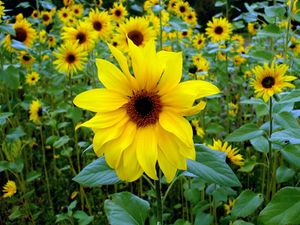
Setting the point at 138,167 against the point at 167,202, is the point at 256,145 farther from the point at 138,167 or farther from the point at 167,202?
the point at 167,202

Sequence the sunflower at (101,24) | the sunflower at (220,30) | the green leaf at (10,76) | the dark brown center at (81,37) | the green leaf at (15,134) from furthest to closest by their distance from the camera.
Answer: the sunflower at (220,30)
the sunflower at (101,24)
the dark brown center at (81,37)
the green leaf at (10,76)
the green leaf at (15,134)

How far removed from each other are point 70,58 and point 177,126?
6.64ft

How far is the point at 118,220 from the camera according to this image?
112cm

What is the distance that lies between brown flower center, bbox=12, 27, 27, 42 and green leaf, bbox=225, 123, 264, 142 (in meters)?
2.31

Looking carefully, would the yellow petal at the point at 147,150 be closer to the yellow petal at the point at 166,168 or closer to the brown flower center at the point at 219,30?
the yellow petal at the point at 166,168

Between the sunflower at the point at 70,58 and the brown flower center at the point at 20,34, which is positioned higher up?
the brown flower center at the point at 20,34

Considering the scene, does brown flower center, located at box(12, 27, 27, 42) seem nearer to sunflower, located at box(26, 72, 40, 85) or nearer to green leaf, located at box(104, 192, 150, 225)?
sunflower, located at box(26, 72, 40, 85)

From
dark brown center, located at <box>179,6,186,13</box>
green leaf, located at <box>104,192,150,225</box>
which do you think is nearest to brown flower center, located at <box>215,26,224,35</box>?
dark brown center, located at <box>179,6,186,13</box>

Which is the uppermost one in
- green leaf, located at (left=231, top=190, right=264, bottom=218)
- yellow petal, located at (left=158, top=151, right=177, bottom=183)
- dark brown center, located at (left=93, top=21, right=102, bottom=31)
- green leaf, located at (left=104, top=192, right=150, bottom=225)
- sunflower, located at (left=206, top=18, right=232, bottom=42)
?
dark brown center, located at (left=93, top=21, right=102, bottom=31)

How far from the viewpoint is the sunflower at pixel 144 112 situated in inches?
35.2

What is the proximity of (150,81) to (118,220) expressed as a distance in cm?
40

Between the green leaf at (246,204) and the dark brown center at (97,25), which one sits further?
the dark brown center at (97,25)

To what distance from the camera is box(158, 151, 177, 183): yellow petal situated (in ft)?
2.95

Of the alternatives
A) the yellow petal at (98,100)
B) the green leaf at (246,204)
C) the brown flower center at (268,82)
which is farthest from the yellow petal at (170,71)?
the brown flower center at (268,82)
